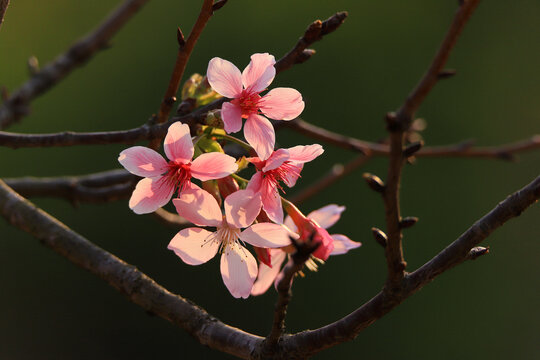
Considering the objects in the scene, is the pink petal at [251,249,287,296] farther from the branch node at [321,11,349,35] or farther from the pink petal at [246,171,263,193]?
the branch node at [321,11,349,35]

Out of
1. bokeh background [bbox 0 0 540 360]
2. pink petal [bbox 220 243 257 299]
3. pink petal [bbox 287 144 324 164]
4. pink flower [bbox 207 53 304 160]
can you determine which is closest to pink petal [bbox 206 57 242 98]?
pink flower [bbox 207 53 304 160]

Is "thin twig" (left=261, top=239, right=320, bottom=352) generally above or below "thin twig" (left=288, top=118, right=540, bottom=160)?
above

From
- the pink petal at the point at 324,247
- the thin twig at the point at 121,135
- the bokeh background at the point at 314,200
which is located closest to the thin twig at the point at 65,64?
the thin twig at the point at 121,135

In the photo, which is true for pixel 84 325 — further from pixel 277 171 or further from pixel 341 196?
pixel 277 171

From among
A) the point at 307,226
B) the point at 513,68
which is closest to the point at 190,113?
the point at 307,226

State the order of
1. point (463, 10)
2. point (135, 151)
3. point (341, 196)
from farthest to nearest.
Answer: point (341, 196), point (463, 10), point (135, 151)

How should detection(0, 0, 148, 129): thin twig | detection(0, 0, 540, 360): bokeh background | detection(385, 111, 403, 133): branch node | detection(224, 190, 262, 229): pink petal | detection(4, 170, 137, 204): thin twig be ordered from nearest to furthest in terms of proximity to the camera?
detection(385, 111, 403, 133): branch node < detection(224, 190, 262, 229): pink petal < detection(4, 170, 137, 204): thin twig < detection(0, 0, 148, 129): thin twig < detection(0, 0, 540, 360): bokeh background
